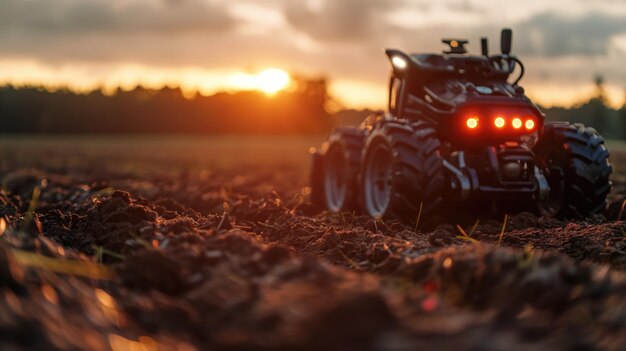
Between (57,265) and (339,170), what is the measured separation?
7.60m

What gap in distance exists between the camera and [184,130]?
8181 cm

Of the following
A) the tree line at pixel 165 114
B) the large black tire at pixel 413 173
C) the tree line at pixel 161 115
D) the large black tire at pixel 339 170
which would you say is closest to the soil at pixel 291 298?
the large black tire at pixel 413 173

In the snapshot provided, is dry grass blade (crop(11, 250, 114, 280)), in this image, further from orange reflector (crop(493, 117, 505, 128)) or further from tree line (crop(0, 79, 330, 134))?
tree line (crop(0, 79, 330, 134))

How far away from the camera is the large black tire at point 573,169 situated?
9516 mm

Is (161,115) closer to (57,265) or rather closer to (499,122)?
(499,122)

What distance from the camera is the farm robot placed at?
8859 mm

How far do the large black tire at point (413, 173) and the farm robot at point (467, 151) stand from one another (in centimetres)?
1

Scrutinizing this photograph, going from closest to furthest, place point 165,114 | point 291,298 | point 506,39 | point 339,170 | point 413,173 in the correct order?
1. point 291,298
2. point 413,173
3. point 506,39
4. point 339,170
5. point 165,114

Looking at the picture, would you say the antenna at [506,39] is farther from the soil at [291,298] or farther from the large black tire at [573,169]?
the soil at [291,298]

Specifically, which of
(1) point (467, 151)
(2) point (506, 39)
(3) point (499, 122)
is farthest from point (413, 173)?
(2) point (506, 39)

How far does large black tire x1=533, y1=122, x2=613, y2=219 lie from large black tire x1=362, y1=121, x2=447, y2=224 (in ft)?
4.91

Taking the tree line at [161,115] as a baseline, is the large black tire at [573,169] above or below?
above

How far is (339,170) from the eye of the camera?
11734mm

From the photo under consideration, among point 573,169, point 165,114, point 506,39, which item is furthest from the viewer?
point 165,114
